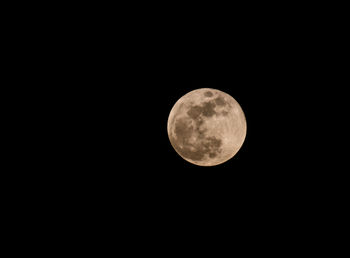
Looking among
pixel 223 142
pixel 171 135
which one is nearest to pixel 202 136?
pixel 223 142

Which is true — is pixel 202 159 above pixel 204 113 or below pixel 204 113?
below

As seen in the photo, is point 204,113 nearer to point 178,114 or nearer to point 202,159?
point 178,114

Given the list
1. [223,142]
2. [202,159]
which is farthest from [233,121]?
[202,159]

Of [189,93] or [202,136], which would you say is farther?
[189,93]

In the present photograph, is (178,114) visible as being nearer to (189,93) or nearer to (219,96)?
(189,93)

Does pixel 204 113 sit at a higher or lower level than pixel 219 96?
lower

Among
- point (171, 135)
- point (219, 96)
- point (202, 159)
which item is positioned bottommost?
point (202, 159)
